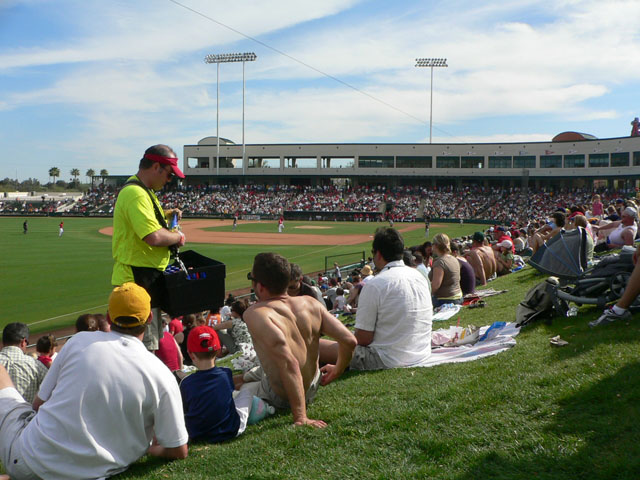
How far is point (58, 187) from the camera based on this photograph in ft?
511

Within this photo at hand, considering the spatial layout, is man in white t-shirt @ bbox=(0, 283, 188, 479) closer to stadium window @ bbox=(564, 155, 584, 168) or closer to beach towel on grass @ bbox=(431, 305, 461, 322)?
beach towel on grass @ bbox=(431, 305, 461, 322)

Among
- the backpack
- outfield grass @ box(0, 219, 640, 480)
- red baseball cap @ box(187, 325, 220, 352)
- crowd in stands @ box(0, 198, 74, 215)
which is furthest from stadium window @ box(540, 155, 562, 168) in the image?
red baseball cap @ box(187, 325, 220, 352)

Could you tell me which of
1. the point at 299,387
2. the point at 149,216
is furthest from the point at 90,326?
the point at 299,387

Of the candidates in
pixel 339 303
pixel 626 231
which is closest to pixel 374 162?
pixel 339 303

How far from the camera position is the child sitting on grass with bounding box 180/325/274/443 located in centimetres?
398

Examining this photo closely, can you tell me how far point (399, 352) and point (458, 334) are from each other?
1804mm

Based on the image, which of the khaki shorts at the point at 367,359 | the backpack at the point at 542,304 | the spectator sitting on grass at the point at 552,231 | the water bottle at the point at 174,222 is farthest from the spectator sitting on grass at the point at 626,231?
the water bottle at the point at 174,222

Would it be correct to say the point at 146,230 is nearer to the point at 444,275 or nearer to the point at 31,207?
the point at 444,275

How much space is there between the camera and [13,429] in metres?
3.47

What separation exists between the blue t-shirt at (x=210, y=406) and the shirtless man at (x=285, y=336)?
0.41m

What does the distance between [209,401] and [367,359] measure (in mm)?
2047

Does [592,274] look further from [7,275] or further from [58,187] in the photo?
[58,187]

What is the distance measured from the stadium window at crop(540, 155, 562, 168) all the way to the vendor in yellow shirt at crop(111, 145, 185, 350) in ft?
264

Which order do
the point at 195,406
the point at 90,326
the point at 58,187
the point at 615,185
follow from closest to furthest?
the point at 195,406 → the point at 90,326 → the point at 615,185 → the point at 58,187
